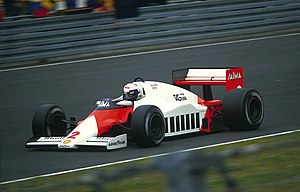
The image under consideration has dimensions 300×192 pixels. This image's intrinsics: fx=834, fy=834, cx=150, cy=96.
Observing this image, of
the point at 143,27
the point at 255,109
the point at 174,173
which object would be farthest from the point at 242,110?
the point at 143,27

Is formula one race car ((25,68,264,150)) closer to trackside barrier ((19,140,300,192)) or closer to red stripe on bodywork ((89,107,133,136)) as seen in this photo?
red stripe on bodywork ((89,107,133,136))

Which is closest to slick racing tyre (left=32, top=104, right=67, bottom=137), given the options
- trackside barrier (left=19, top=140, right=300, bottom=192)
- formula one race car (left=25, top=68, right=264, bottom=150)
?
formula one race car (left=25, top=68, right=264, bottom=150)

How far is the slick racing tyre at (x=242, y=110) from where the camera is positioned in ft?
35.1

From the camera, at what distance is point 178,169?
3.27 m

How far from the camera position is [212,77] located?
38.1 ft

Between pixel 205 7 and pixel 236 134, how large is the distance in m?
10.5

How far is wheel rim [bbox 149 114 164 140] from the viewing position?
32.4 feet

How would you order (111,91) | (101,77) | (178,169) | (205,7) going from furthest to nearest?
(205,7)
(101,77)
(111,91)
(178,169)

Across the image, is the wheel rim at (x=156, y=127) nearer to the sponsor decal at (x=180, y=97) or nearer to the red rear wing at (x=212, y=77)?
Result: the sponsor decal at (x=180, y=97)

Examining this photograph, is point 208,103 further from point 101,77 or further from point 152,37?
point 152,37

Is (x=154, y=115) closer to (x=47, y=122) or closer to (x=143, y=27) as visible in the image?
(x=47, y=122)

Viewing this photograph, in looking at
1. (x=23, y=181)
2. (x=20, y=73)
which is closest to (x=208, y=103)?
(x=23, y=181)

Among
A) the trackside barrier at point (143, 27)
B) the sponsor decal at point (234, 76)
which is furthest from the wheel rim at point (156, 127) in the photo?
the trackside barrier at point (143, 27)

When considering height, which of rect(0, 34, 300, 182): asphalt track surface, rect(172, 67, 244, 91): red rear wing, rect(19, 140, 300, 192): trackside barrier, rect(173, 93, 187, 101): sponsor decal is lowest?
rect(0, 34, 300, 182): asphalt track surface
